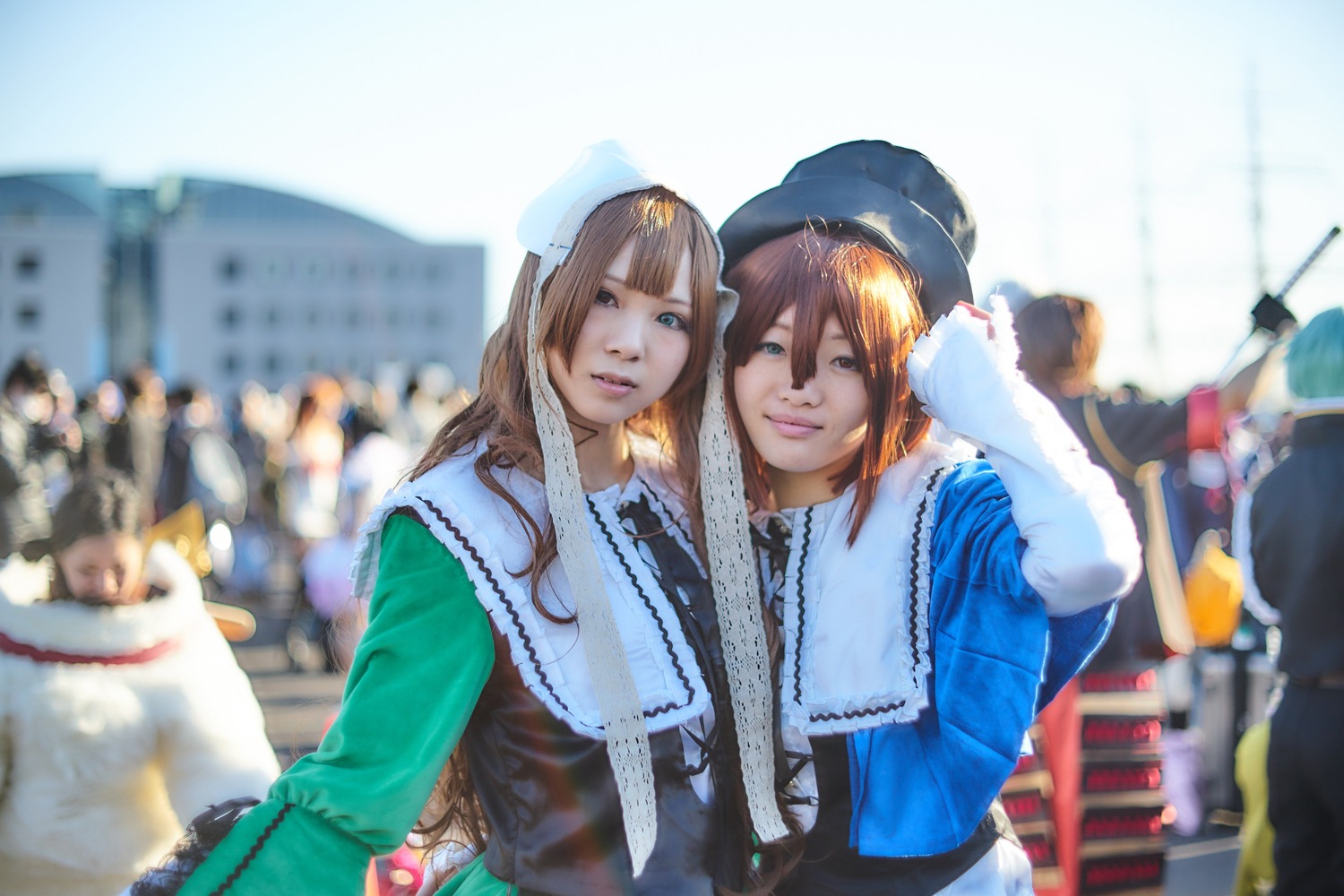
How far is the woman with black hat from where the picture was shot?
125cm

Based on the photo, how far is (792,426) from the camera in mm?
1492

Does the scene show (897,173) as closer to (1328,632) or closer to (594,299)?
(594,299)

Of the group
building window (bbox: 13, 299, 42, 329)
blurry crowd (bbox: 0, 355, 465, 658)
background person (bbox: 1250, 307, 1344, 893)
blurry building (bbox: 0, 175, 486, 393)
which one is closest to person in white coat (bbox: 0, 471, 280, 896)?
background person (bbox: 1250, 307, 1344, 893)

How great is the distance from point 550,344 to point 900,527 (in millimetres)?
562

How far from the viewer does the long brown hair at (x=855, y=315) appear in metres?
1.44

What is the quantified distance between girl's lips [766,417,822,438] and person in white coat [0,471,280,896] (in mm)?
1416

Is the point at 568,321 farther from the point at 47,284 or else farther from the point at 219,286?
the point at 219,286

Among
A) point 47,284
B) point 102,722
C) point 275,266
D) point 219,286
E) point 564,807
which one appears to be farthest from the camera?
point 275,266

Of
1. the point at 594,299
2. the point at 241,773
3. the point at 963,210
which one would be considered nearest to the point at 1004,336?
the point at 963,210

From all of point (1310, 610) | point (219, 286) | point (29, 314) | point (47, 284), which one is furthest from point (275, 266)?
point (1310, 610)

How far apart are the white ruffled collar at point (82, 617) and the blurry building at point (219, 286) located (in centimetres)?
4638

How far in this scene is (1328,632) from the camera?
2316 mm

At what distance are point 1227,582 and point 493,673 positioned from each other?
336 cm

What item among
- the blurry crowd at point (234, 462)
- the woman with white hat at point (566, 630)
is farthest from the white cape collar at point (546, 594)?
the blurry crowd at point (234, 462)
